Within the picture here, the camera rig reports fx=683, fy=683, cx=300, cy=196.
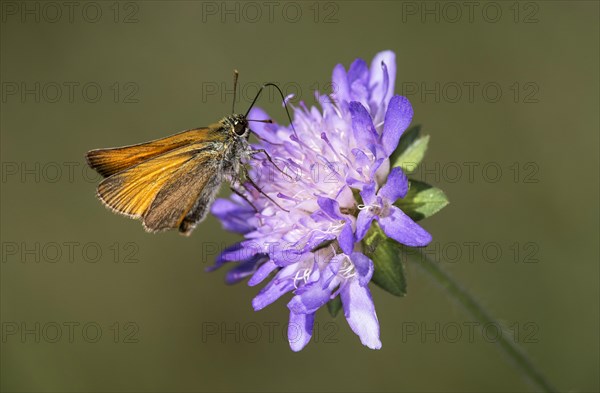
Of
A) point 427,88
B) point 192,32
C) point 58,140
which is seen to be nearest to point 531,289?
point 427,88

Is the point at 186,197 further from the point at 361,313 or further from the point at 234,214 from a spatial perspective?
the point at 361,313

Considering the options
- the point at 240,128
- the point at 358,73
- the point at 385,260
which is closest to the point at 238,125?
the point at 240,128

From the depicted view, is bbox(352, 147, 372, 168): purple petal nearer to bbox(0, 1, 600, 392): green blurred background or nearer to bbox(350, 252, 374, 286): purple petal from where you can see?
bbox(350, 252, 374, 286): purple petal

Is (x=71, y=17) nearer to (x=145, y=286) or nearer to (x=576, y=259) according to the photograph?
(x=145, y=286)

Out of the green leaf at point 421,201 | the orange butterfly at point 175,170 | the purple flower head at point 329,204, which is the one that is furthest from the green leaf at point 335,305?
the orange butterfly at point 175,170

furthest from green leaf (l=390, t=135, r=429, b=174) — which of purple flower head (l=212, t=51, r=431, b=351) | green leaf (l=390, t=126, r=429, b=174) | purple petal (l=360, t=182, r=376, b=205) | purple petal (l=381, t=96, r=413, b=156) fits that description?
purple petal (l=360, t=182, r=376, b=205)

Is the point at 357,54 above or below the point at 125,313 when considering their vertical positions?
above

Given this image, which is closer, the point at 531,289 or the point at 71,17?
the point at 531,289
